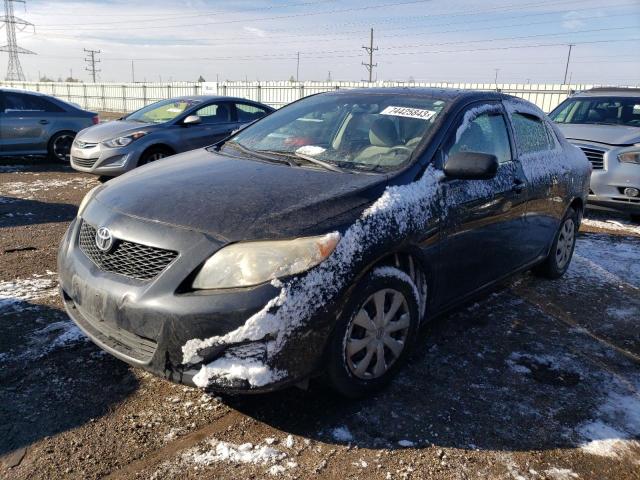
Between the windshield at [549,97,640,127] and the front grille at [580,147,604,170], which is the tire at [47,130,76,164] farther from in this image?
the front grille at [580,147,604,170]

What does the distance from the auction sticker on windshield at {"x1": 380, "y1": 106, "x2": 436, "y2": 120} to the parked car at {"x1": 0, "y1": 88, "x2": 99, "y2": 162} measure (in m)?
9.37

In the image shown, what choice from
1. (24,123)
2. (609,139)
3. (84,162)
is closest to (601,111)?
(609,139)

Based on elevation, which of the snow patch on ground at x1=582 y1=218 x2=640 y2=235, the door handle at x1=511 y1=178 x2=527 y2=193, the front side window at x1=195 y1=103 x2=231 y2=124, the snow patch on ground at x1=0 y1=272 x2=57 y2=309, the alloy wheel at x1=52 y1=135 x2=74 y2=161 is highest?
the front side window at x1=195 y1=103 x2=231 y2=124

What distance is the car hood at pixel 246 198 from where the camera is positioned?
244 cm

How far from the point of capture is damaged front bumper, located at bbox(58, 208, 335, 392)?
2238 mm

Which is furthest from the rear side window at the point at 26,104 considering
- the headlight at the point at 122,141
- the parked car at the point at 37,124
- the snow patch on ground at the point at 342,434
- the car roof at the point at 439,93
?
the snow patch on ground at the point at 342,434

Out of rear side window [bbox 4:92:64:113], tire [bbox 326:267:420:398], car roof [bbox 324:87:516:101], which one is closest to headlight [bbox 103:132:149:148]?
rear side window [bbox 4:92:64:113]

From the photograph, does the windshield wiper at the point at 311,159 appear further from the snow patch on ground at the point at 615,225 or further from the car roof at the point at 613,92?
the car roof at the point at 613,92

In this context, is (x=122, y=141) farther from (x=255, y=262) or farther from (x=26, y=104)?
(x=255, y=262)

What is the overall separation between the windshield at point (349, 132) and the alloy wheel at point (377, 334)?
0.81 meters

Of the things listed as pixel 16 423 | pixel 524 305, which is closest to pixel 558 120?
pixel 524 305

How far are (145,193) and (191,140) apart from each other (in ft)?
20.0

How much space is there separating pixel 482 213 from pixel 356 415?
154cm

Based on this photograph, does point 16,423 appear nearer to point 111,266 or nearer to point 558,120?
point 111,266
